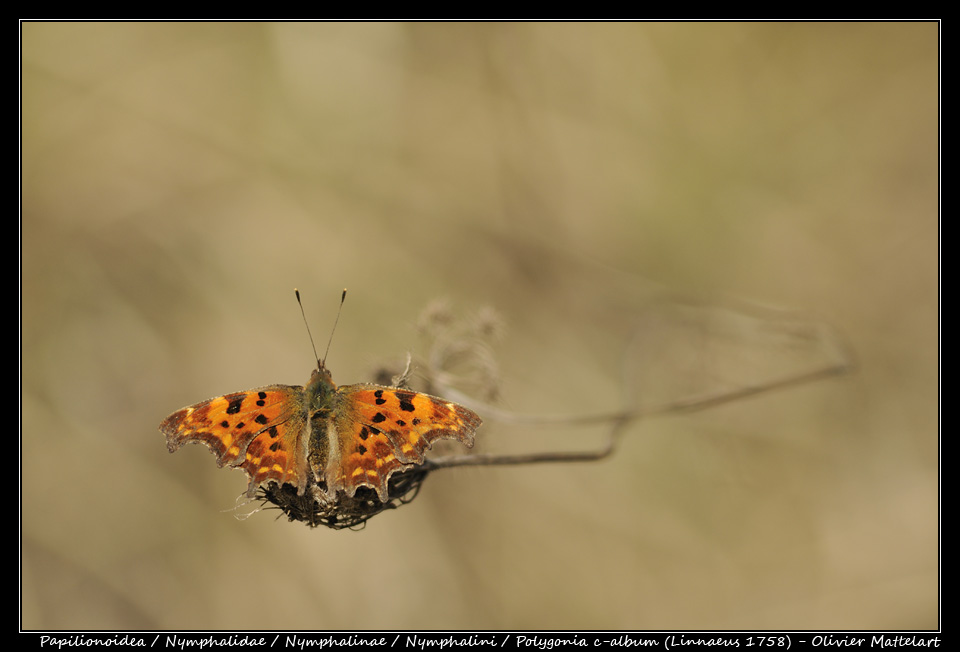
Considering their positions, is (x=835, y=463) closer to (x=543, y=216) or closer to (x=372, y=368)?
(x=543, y=216)

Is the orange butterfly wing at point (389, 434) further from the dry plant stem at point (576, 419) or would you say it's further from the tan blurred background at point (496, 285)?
the tan blurred background at point (496, 285)

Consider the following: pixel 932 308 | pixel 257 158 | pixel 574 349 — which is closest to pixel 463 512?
pixel 574 349

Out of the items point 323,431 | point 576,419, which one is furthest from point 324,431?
point 576,419

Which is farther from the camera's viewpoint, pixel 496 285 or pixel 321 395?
pixel 496 285

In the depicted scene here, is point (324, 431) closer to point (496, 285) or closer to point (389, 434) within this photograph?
point (389, 434)

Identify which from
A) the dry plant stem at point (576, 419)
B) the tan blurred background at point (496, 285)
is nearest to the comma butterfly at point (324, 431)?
the dry plant stem at point (576, 419)
